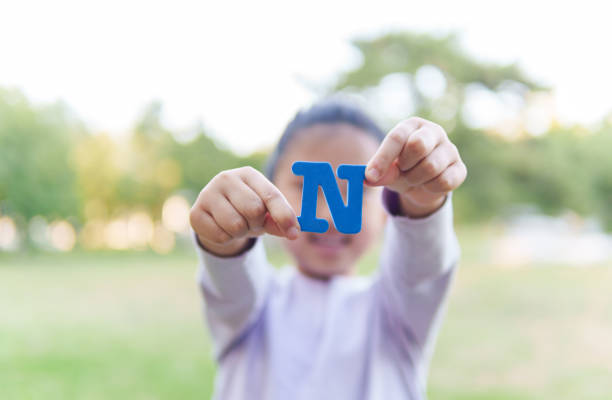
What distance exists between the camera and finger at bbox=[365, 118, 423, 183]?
11.5 inches

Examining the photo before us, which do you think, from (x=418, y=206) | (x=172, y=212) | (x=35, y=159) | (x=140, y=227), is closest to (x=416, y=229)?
(x=418, y=206)

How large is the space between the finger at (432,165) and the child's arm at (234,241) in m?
0.08

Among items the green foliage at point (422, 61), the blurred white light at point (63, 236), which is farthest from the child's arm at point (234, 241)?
the green foliage at point (422, 61)

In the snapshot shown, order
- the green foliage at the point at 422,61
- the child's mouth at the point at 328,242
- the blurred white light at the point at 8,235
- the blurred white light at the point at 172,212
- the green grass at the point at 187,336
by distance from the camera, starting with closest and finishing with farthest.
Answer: the child's mouth at the point at 328,242, the green grass at the point at 187,336, the blurred white light at the point at 8,235, the blurred white light at the point at 172,212, the green foliage at the point at 422,61

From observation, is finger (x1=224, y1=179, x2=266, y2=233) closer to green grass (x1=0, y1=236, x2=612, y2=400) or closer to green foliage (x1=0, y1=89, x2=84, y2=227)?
green grass (x1=0, y1=236, x2=612, y2=400)

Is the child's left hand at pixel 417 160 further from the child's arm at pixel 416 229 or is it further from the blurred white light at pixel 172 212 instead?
the blurred white light at pixel 172 212

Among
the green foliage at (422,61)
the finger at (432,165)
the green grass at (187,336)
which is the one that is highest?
the green foliage at (422,61)

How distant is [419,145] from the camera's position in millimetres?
293

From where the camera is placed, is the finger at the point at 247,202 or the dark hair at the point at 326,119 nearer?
the finger at the point at 247,202

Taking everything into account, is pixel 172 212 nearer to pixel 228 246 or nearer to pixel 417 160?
pixel 228 246

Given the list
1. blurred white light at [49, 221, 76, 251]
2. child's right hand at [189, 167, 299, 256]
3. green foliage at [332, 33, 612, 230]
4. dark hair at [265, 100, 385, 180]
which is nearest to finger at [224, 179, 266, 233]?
child's right hand at [189, 167, 299, 256]

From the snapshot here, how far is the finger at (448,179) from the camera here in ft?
1.02

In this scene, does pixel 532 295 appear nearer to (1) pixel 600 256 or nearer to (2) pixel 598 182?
(1) pixel 600 256

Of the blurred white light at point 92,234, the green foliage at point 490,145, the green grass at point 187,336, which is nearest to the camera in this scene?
the green grass at point 187,336
